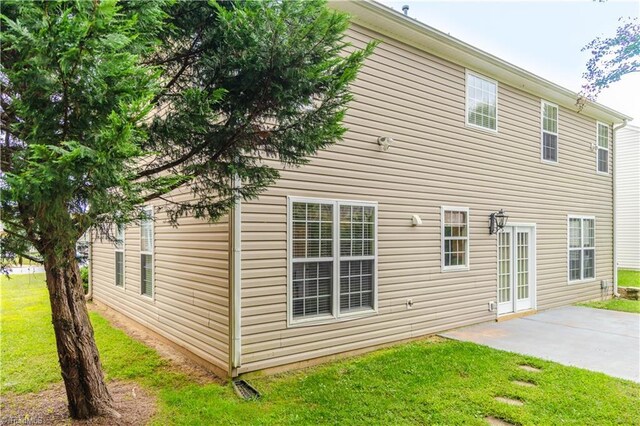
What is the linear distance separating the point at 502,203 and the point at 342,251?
14.5 ft

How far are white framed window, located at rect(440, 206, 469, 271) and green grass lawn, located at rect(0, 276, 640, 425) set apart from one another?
1614mm

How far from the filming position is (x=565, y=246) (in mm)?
9648

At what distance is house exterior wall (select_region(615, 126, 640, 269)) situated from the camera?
55.3 ft

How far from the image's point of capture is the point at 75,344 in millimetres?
3477

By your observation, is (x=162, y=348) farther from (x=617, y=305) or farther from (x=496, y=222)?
(x=617, y=305)

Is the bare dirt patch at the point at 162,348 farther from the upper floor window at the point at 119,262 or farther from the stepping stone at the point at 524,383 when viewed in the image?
the stepping stone at the point at 524,383

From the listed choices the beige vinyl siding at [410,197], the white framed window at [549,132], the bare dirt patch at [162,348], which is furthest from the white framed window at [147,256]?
the white framed window at [549,132]

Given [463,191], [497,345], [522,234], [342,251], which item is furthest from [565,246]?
[342,251]

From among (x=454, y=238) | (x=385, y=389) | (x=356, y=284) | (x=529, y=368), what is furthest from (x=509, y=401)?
(x=454, y=238)

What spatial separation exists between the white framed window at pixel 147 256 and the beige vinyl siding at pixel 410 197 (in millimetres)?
2971

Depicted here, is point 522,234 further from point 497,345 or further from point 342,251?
point 342,251

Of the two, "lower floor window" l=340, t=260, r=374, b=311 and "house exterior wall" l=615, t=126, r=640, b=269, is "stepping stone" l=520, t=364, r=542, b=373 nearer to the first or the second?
"lower floor window" l=340, t=260, r=374, b=311

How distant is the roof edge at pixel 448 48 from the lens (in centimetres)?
563

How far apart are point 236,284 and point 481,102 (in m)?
6.18
